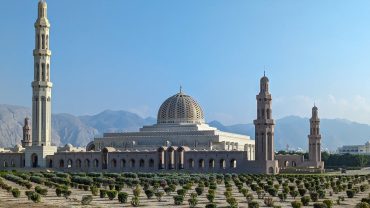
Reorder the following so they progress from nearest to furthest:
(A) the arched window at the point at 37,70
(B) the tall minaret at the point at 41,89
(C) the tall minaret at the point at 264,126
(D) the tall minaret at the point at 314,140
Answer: (C) the tall minaret at the point at 264,126 → (B) the tall minaret at the point at 41,89 → (A) the arched window at the point at 37,70 → (D) the tall minaret at the point at 314,140

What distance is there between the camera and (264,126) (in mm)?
82438

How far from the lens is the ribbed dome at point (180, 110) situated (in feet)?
333

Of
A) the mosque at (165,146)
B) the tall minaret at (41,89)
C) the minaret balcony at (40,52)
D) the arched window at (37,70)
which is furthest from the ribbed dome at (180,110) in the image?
the arched window at (37,70)

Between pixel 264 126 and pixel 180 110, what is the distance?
21711 mm

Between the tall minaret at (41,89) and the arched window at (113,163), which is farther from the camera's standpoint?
the tall minaret at (41,89)

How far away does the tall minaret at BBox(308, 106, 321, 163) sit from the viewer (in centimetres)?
10387

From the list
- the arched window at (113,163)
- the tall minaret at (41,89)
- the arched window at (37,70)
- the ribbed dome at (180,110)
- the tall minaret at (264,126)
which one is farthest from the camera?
the ribbed dome at (180,110)

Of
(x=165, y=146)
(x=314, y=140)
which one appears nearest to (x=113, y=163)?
(x=165, y=146)

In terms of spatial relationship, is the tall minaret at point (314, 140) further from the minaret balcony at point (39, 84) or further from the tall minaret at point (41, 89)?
the minaret balcony at point (39, 84)

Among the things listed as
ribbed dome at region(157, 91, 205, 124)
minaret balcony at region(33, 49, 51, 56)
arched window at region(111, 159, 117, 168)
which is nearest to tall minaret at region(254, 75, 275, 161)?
arched window at region(111, 159, 117, 168)

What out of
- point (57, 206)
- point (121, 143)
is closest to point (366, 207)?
point (57, 206)

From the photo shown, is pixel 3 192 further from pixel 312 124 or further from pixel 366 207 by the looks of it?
pixel 312 124

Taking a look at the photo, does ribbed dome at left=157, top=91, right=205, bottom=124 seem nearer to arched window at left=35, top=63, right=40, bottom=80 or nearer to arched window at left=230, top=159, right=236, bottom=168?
arched window at left=230, top=159, right=236, bottom=168

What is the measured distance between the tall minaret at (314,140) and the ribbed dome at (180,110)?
1690cm
